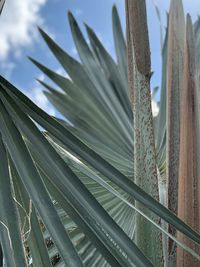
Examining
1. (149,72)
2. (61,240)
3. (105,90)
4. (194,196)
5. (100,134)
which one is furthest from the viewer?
(105,90)

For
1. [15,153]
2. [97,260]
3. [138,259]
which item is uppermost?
[15,153]

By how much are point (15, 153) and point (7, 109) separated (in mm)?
63

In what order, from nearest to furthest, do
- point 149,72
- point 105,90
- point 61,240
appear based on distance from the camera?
point 61,240 < point 149,72 < point 105,90

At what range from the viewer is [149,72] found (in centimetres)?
95

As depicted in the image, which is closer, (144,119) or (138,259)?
(138,259)

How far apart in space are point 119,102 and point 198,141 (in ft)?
2.34

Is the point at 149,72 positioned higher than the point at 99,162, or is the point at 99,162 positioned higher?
the point at 149,72

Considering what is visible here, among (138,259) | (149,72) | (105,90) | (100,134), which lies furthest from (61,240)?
(105,90)

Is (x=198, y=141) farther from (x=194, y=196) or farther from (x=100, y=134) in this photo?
(x=100, y=134)

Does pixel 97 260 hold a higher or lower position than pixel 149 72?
lower

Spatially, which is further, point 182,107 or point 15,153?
point 182,107

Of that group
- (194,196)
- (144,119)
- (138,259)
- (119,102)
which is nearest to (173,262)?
(194,196)

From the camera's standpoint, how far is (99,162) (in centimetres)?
57

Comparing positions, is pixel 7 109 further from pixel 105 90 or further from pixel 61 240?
pixel 105 90
